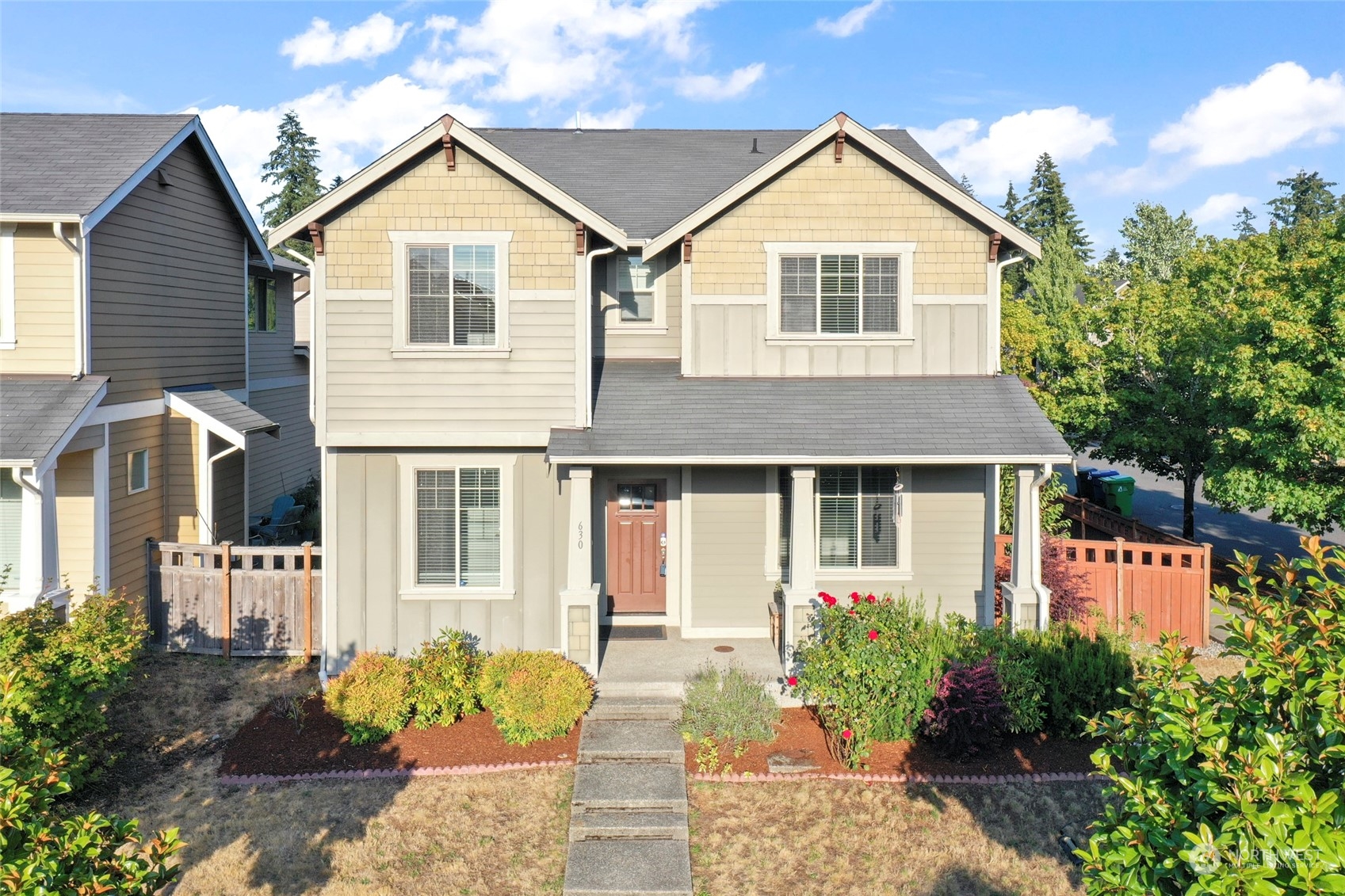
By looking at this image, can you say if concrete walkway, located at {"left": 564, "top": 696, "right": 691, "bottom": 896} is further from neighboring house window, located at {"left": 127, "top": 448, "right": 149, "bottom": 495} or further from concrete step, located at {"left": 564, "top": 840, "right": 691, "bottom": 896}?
neighboring house window, located at {"left": 127, "top": 448, "right": 149, "bottom": 495}

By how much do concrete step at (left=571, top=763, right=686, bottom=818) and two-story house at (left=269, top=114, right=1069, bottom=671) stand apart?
2.30 meters

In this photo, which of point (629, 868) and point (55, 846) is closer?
point (55, 846)

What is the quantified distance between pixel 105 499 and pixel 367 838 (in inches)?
300

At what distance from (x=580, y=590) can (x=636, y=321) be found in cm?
427

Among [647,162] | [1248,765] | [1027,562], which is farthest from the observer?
[647,162]

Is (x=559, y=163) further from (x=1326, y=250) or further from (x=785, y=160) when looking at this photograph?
(x=1326, y=250)

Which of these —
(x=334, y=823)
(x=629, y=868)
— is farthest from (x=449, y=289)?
(x=629, y=868)

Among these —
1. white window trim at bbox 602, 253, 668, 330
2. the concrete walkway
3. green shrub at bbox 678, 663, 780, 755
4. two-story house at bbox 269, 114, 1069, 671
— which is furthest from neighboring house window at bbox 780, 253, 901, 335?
the concrete walkway

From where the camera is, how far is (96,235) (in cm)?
1428

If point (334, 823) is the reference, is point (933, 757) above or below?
above

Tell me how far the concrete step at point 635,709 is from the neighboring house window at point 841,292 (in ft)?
17.7

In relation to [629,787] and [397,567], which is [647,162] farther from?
[629,787]

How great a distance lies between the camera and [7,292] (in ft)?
45.1

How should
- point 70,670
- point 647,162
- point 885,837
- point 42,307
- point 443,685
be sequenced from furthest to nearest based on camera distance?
1. point 647,162
2. point 42,307
3. point 443,685
4. point 70,670
5. point 885,837
